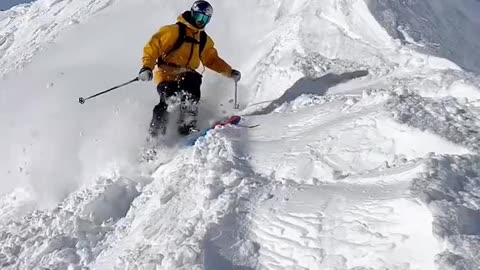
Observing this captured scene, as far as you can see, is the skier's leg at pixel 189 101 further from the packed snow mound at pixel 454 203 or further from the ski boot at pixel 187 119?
the packed snow mound at pixel 454 203

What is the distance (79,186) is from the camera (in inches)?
270

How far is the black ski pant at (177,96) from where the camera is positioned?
7.79 m

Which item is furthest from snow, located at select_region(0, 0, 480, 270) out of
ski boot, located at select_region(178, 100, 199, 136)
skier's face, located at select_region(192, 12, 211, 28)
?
skier's face, located at select_region(192, 12, 211, 28)

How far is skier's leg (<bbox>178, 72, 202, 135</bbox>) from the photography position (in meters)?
8.00

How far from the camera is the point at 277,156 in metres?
6.26

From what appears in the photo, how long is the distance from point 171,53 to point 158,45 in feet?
0.86

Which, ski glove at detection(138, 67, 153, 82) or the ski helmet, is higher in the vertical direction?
the ski helmet

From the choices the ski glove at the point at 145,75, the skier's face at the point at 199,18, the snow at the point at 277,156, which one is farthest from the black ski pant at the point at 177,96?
the skier's face at the point at 199,18

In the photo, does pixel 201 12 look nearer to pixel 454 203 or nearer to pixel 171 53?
pixel 171 53

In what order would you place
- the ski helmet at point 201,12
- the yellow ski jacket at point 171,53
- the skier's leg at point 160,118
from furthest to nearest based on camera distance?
the ski helmet at point 201,12, the yellow ski jacket at point 171,53, the skier's leg at point 160,118

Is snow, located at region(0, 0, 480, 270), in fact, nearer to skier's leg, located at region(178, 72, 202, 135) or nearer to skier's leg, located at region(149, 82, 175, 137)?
skier's leg, located at region(149, 82, 175, 137)

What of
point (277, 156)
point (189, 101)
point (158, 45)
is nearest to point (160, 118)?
point (189, 101)

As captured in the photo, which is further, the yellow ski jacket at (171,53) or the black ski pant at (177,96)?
the yellow ski jacket at (171,53)

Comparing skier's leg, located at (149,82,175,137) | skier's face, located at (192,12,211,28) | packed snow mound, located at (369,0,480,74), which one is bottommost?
packed snow mound, located at (369,0,480,74)
